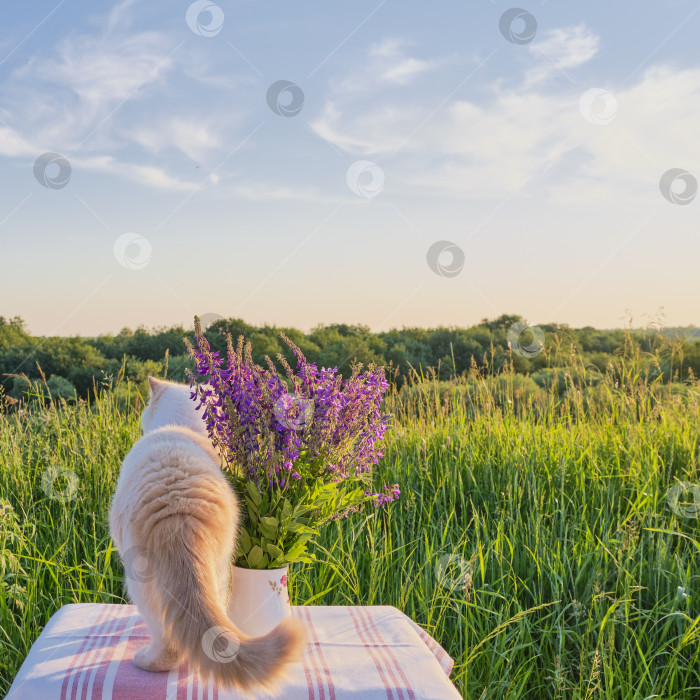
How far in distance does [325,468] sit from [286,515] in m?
0.19

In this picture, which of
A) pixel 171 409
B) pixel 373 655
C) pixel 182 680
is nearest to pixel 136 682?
pixel 182 680

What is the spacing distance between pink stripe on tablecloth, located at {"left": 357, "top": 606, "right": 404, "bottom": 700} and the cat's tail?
0.39 meters

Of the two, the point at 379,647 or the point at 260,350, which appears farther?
the point at 260,350

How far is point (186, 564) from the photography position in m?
1.57

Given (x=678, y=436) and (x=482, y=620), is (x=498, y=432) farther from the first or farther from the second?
(x=482, y=620)

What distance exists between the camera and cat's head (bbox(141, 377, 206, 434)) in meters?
2.53

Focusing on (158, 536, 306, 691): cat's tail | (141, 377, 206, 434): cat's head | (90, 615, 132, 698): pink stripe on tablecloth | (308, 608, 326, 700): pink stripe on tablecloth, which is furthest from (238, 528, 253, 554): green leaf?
(141, 377, 206, 434): cat's head

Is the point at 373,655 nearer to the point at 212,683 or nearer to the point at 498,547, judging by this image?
the point at 212,683

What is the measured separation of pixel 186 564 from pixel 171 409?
1.09 m

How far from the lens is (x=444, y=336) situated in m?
16.2

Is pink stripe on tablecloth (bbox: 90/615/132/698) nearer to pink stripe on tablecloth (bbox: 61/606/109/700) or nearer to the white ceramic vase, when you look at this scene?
pink stripe on tablecloth (bbox: 61/606/109/700)

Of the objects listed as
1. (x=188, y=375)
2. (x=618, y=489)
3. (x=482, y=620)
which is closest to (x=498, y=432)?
(x=618, y=489)

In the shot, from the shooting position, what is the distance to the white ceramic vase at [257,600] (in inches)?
72.7

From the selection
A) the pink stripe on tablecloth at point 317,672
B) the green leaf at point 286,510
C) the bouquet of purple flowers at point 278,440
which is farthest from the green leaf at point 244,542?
the pink stripe on tablecloth at point 317,672
